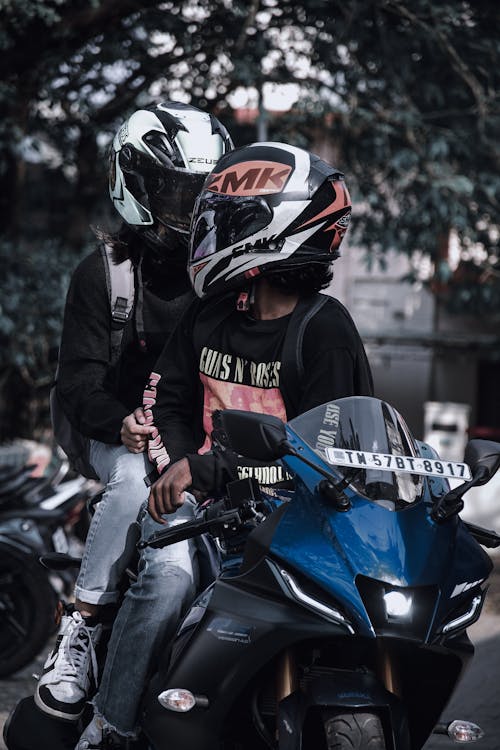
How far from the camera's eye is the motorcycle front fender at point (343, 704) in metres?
2.48

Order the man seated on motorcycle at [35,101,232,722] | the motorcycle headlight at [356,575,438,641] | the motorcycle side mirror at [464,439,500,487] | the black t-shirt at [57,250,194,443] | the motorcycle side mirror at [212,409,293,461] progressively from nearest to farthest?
the motorcycle headlight at [356,575,438,641]
the motorcycle side mirror at [212,409,293,461]
the motorcycle side mirror at [464,439,500,487]
the man seated on motorcycle at [35,101,232,722]
the black t-shirt at [57,250,194,443]

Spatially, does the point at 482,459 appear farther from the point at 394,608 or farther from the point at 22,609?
the point at 22,609

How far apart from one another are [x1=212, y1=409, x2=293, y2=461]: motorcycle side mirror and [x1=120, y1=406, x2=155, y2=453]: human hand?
25.2 inches

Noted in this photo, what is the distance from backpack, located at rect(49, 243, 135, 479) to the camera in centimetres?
384

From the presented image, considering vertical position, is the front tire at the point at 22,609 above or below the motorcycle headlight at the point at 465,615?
below

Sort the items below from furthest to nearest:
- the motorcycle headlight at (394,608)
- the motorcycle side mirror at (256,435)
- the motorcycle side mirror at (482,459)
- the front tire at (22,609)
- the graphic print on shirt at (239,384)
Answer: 1. the front tire at (22,609)
2. the graphic print on shirt at (239,384)
3. the motorcycle side mirror at (482,459)
4. the motorcycle side mirror at (256,435)
5. the motorcycle headlight at (394,608)

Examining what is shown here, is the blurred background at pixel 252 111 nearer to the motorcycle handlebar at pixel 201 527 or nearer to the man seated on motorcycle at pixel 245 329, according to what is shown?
the man seated on motorcycle at pixel 245 329

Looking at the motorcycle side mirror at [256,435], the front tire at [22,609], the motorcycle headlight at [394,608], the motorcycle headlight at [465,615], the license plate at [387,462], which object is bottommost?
the front tire at [22,609]

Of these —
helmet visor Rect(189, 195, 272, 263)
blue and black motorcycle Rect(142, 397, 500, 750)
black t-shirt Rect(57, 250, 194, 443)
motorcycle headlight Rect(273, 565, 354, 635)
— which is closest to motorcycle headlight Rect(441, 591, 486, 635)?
blue and black motorcycle Rect(142, 397, 500, 750)

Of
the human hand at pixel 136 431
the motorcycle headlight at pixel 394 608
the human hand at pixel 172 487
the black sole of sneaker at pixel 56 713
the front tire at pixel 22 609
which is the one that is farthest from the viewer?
the front tire at pixel 22 609

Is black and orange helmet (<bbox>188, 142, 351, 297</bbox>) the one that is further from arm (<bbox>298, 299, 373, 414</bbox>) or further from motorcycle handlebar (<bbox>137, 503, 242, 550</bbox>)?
motorcycle handlebar (<bbox>137, 503, 242, 550</bbox>)

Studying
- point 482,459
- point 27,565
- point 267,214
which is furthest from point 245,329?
point 27,565

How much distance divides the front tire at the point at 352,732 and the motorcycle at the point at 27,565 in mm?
3881

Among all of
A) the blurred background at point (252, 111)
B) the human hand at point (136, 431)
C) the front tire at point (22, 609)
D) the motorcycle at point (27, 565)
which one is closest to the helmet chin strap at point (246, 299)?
the human hand at point (136, 431)
